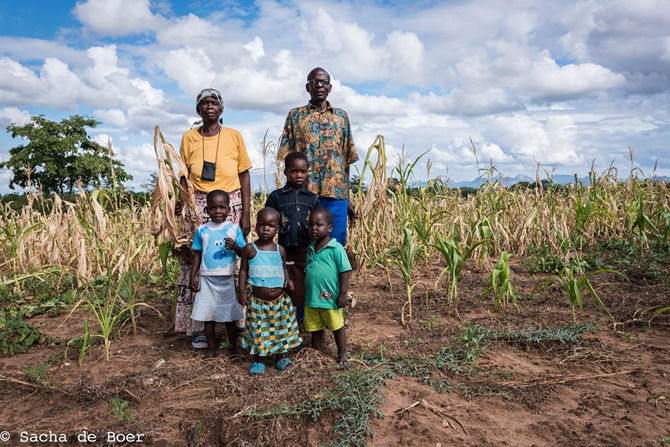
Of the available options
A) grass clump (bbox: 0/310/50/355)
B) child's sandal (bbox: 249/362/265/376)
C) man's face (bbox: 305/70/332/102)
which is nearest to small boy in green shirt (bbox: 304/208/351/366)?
child's sandal (bbox: 249/362/265/376)

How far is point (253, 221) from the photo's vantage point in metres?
5.44

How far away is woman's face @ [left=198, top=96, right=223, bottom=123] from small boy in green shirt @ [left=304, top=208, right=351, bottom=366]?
0.96 m

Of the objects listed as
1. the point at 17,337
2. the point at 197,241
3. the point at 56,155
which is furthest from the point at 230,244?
the point at 56,155

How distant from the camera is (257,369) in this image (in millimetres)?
2672

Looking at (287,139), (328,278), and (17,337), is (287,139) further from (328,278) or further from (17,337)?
(17,337)

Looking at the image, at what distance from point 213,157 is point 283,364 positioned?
1.36 m

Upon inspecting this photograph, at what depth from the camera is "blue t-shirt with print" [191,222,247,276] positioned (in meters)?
2.87

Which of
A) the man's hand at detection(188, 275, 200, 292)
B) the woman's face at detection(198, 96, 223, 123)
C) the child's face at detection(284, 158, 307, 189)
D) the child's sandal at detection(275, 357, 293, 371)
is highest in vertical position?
the woman's face at detection(198, 96, 223, 123)

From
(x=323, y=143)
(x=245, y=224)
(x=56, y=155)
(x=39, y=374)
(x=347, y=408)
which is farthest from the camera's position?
(x=56, y=155)

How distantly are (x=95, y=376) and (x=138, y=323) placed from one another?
0.91 m

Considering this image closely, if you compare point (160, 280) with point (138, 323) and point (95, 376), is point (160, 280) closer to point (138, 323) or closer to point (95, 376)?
point (138, 323)

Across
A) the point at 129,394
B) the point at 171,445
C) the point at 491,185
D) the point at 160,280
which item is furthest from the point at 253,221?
the point at 171,445

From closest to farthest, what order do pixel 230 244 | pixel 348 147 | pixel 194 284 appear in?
pixel 230 244, pixel 194 284, pixel 348 147

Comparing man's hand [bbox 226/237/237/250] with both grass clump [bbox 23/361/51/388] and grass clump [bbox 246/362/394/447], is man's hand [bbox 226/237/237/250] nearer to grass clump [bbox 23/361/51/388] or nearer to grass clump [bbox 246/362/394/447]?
grass clump [bbox 246/362/394/447]
